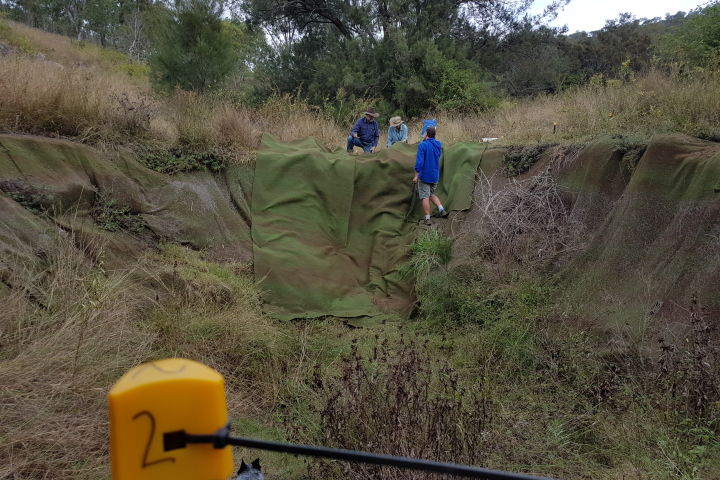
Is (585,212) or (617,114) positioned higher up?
(617,114)

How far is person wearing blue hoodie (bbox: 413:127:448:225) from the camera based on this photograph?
8859 millimetres

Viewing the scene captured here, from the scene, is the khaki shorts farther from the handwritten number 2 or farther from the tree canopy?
the handwritten number 2

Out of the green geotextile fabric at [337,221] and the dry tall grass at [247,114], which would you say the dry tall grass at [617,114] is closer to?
the dry tall grass at [247,114]

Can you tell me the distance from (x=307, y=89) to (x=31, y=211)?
13451 mm

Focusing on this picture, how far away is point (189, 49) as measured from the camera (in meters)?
13.2

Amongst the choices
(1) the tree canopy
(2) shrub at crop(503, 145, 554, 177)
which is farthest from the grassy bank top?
(1) the tree canopy

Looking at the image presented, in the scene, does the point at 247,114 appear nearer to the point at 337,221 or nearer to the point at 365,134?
the point at 365,134

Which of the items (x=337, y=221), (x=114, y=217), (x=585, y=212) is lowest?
(x=337, y=221)

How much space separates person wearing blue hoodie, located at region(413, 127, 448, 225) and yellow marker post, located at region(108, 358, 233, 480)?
26.2 ft

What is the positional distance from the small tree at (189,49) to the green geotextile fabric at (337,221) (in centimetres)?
490

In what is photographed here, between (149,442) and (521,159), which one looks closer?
(149,442)

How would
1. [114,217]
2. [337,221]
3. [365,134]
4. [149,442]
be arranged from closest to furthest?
1. [149,442]
2. [114,217]
3. [337,221]
4. [365,134]

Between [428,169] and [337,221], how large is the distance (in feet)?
5.39

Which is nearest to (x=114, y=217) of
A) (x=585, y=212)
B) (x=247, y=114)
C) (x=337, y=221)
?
(x=337, y=221)
